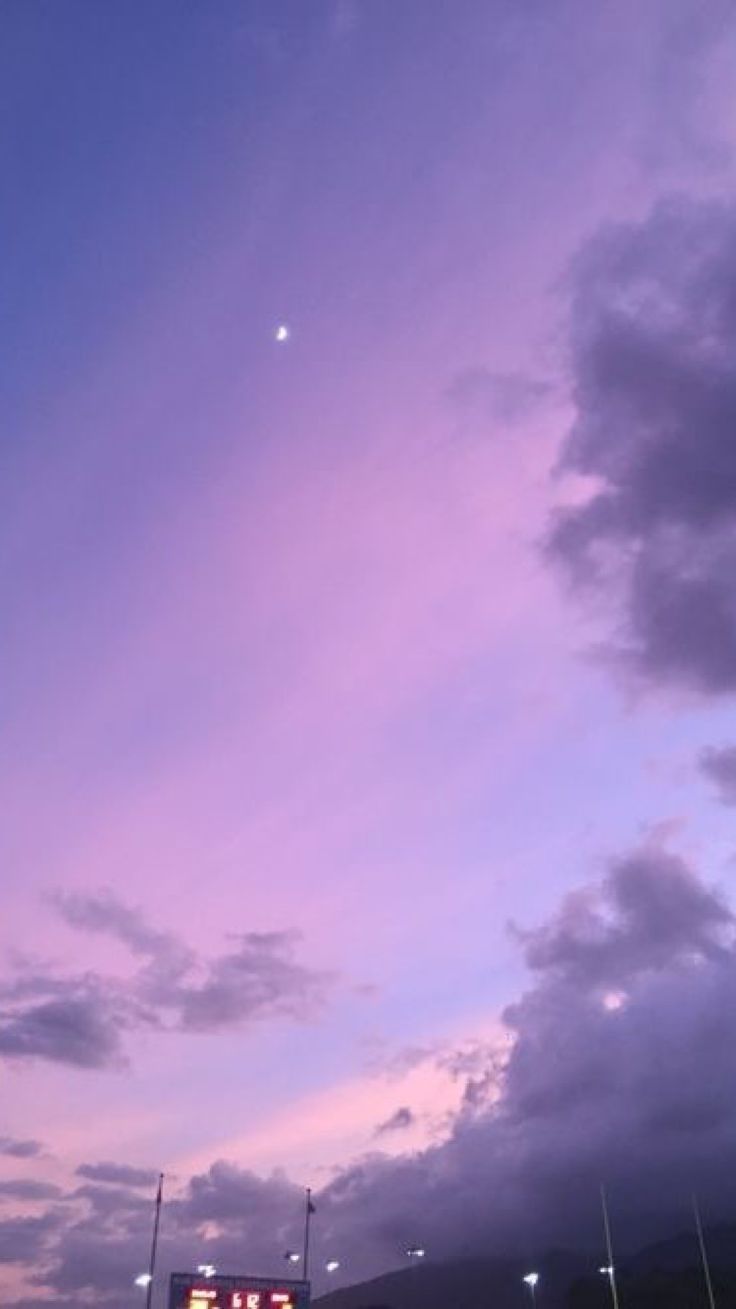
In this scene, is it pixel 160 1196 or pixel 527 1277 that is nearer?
pixel 160 1196

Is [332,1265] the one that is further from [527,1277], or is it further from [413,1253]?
[527,1277]

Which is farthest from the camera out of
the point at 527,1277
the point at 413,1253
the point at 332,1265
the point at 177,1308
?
the point at 527,1277

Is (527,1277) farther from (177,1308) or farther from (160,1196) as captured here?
(177,1308)

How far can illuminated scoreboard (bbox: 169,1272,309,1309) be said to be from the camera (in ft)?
208

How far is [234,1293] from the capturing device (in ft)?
212

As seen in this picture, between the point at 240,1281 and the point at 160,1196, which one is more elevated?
the point at 160,1196

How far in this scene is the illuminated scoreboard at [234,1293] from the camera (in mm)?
63344

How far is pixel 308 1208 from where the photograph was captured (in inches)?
3484

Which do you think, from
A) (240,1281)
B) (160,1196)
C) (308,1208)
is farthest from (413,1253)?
(240,1281)

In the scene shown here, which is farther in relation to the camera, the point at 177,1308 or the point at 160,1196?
the point at 160,1196

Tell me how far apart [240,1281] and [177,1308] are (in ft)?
13.1

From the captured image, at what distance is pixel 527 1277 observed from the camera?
105 meters

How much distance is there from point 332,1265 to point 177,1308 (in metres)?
24.6

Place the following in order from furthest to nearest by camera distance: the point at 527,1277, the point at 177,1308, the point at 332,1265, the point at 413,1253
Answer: the point at 527,1277
the point at 413,1253
the point at 332,1265
the point at 177,1308
